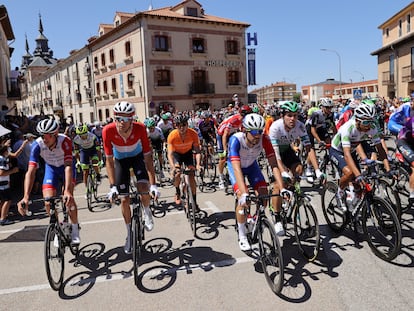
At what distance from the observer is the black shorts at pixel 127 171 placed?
498 cm

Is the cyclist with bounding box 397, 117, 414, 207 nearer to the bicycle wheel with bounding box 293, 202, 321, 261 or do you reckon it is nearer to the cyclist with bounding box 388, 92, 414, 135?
the cyclist with bounding box 388, 92, 414, 135

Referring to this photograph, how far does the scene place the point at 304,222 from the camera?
4555 mm

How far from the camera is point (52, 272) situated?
409 cm

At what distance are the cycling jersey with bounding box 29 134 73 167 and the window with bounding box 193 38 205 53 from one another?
3040 cm

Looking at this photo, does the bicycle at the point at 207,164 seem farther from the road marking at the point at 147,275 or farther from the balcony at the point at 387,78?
the balcony at the point at 387,78

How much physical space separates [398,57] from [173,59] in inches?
875

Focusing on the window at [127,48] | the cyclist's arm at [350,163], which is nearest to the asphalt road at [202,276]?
the cyclist's arm at [350,163]

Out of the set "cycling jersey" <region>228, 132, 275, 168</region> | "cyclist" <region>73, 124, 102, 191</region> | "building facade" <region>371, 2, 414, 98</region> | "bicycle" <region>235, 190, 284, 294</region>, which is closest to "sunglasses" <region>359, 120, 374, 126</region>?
"cycling jersey" <region>228, 132, 275, 168</region>

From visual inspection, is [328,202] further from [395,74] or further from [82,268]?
[395,74]

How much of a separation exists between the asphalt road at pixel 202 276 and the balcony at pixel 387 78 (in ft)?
115

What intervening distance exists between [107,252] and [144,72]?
1119 inches

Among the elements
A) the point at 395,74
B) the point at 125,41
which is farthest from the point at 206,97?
the point at 395,74

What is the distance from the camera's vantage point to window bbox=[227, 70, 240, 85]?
35.8m

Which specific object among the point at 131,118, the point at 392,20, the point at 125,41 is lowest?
the point at 131,118
